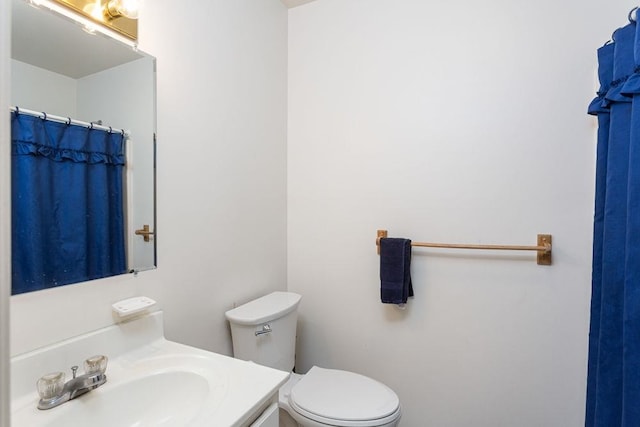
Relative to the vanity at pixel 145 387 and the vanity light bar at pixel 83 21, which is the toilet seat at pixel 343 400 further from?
the vanity light bar at pixel 83 21

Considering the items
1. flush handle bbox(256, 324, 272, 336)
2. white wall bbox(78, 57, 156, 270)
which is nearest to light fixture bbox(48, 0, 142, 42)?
white wall bbox(78, 57, 156, 270)

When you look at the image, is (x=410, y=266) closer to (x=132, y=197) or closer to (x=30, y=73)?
(x=132, y=197)

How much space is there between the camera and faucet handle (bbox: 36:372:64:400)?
0.80m

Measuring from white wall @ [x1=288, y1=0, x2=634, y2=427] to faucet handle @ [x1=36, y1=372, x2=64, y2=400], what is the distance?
1.30 meters

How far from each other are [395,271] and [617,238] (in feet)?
2.83

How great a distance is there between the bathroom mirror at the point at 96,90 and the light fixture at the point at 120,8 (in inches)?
2.9

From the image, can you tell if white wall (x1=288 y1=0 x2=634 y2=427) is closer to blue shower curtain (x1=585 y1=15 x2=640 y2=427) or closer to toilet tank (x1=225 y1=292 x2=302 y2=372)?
blue shower curtain (x1=585 y1=15 x2=640 y2=427)

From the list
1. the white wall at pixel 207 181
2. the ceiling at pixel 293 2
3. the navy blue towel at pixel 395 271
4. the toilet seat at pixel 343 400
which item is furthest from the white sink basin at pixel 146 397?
the ceiling at pixel 293 2

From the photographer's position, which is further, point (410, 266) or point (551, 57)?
point (410, 266)

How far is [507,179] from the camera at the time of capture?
1.52m

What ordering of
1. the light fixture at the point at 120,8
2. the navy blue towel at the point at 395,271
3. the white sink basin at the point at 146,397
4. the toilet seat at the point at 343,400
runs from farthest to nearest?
1. the navy blue towel at the point at 395,271
2. the toilet seat at the point at 343,400
3. the light fixture at the point at 120,8
4. the white sink basin at the point at 146,397

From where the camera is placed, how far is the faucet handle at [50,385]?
80cm

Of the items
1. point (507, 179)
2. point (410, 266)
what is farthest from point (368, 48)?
point (410, 266)

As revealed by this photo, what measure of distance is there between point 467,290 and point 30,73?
185cm
